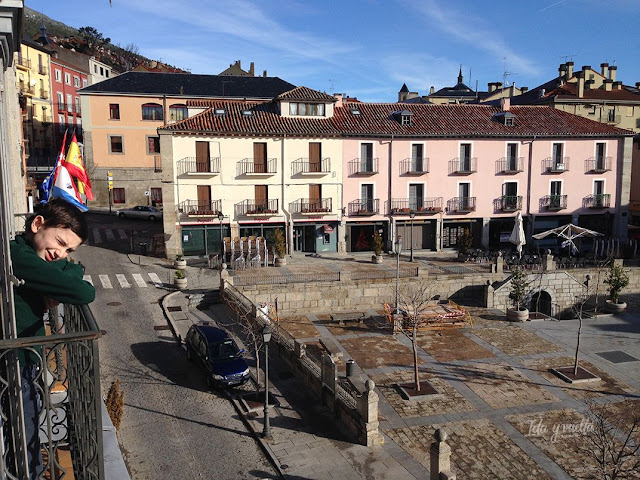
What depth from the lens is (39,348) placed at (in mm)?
3654

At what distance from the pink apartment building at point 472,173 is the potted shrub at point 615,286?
30.8ft

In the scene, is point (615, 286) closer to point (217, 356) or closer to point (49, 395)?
point (217, 356)

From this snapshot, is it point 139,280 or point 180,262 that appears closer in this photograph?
point 139,280

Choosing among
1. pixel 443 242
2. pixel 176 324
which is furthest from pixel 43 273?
pixel 443 242

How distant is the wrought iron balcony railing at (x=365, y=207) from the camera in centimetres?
3514

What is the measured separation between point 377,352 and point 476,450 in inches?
309

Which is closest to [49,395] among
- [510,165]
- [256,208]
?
[256,208]

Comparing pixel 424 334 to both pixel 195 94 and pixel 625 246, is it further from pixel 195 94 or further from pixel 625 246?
pixel 195 94

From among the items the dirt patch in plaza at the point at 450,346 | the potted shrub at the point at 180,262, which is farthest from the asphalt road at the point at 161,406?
the dirt patch in plaza at the point at 450,346

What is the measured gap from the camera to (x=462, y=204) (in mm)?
36812

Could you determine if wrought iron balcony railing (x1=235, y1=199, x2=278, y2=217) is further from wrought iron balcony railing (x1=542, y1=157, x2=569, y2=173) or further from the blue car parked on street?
wrought iron balcony railing (x1=542, y1=157, x2=569, y2=173)

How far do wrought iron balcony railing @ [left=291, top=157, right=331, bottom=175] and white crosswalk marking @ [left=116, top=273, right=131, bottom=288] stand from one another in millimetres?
12121

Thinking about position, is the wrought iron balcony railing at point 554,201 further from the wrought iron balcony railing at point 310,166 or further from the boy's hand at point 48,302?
the boy's hand at point 48,302

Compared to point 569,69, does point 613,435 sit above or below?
below
